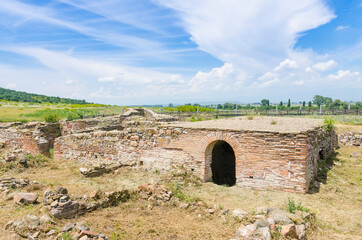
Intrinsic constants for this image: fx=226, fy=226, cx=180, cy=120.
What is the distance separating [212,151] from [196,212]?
12.0 feet

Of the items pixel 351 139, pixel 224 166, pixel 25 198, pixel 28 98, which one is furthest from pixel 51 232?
pixel 28 98

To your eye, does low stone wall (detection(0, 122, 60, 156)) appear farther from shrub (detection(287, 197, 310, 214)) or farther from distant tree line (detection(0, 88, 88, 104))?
distant tree line (detection(0, 88, 88, 104))

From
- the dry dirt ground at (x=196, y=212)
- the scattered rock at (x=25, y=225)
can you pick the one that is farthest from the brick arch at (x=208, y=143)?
the scattered rock at (x=25, y=225)

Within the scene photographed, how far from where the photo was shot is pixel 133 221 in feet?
18.5

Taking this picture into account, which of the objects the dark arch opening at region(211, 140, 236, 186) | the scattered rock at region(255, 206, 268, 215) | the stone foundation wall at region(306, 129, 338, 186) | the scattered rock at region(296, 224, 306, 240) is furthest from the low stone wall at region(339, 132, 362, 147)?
the scattered rock at region(296, 224, 306, 240)

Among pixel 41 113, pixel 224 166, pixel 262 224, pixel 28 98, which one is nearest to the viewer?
pixel 262 224

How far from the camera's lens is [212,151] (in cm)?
944

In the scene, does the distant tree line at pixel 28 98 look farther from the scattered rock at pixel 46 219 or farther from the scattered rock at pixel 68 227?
the scattered rock at pixel 68 227

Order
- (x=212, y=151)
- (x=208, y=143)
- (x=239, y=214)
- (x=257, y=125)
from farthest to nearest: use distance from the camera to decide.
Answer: (x=212, y=151) → (x=257, y=125) → (x=208, y=143) → (x=239, y=214)

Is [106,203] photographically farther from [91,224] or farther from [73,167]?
[73,167]

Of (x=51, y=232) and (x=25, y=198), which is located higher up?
(x=25, y=198)

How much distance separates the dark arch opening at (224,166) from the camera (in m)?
10.2

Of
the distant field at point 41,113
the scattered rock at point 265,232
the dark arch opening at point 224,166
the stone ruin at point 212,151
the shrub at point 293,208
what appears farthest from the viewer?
the distant field at point 41,113

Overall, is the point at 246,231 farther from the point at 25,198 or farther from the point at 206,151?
the point at 25,198
